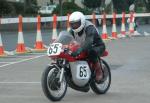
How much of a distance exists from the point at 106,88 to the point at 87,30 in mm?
1227

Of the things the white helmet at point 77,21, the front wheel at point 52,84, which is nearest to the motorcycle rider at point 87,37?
the white helmet at point 77,21

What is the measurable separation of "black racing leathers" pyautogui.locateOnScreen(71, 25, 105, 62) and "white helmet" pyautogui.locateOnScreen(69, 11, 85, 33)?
0.11 metres

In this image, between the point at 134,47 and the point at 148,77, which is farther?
the point at 134,47

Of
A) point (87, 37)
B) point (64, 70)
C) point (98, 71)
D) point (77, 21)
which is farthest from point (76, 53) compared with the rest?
point (98, 71)

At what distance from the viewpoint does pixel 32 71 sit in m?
15.1

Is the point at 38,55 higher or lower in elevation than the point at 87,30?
lower

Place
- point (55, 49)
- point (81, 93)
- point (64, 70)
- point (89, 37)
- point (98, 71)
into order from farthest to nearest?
1. point (81, 93)
2. point (98, 71)
3. point (89, 37)
4. point (64, 70)
5. point (55, 49)

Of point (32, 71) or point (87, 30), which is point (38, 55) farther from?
point (87, 30)

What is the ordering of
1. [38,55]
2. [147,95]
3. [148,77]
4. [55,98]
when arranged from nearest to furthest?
[55,98] → [147,95] → [148,77] → [38,55]

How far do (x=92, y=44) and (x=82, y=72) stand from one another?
1.79 ft

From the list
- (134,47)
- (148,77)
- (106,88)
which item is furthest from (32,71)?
(134,47)

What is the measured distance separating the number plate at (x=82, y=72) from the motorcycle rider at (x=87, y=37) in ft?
0.90

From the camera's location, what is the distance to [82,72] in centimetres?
1055

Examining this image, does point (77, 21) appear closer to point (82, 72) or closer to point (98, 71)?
point (82, 72)
